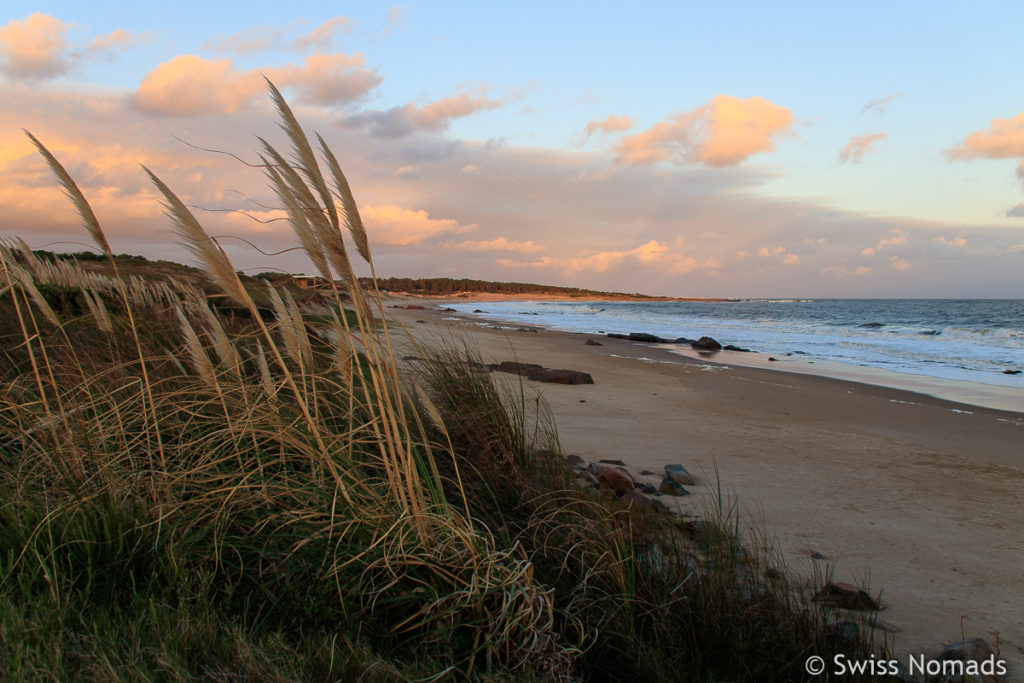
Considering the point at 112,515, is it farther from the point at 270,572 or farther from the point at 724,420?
the point at 724,420

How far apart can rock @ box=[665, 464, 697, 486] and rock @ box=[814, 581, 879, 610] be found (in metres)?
1.89

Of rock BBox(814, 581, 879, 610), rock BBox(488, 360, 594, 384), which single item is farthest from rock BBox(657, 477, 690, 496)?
rock BBox(488, 360, 594, 384)

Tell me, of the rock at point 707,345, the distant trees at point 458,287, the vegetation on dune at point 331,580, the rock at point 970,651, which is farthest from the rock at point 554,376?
the distant trees at point 458,287

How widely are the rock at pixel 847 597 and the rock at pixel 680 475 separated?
1889 millimetres

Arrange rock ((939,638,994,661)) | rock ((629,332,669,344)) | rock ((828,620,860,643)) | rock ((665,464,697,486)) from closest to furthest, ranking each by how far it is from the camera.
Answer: rock ((828,620,860,643)) < rock ((939,638,994,661)) < rock ((665,464,697,486)) < rock ((629,332,669,344))

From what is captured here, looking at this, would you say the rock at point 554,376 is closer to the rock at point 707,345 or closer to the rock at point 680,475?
the rock at point 680,475

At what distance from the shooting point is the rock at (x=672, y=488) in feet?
14.5

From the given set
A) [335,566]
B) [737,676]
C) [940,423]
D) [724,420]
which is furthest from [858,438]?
[335,566]

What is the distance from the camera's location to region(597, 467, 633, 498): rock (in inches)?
166

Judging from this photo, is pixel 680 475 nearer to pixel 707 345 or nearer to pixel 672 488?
pixel 672 488

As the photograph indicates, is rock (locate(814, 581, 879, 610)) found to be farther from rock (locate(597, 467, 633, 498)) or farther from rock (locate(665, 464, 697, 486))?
rock (locate(665, 464, 697, 486))

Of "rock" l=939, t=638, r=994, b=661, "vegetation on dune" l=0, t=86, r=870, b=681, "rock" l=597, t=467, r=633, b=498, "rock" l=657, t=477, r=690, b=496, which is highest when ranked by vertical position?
"vegetation on dune" l=0, t=86, r=870, b=681

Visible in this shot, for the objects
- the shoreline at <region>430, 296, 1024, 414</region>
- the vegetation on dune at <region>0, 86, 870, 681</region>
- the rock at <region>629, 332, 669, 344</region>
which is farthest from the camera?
the rock at <region>629, 332, 669, 344</region>

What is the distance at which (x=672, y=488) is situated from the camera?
448 centimetres
